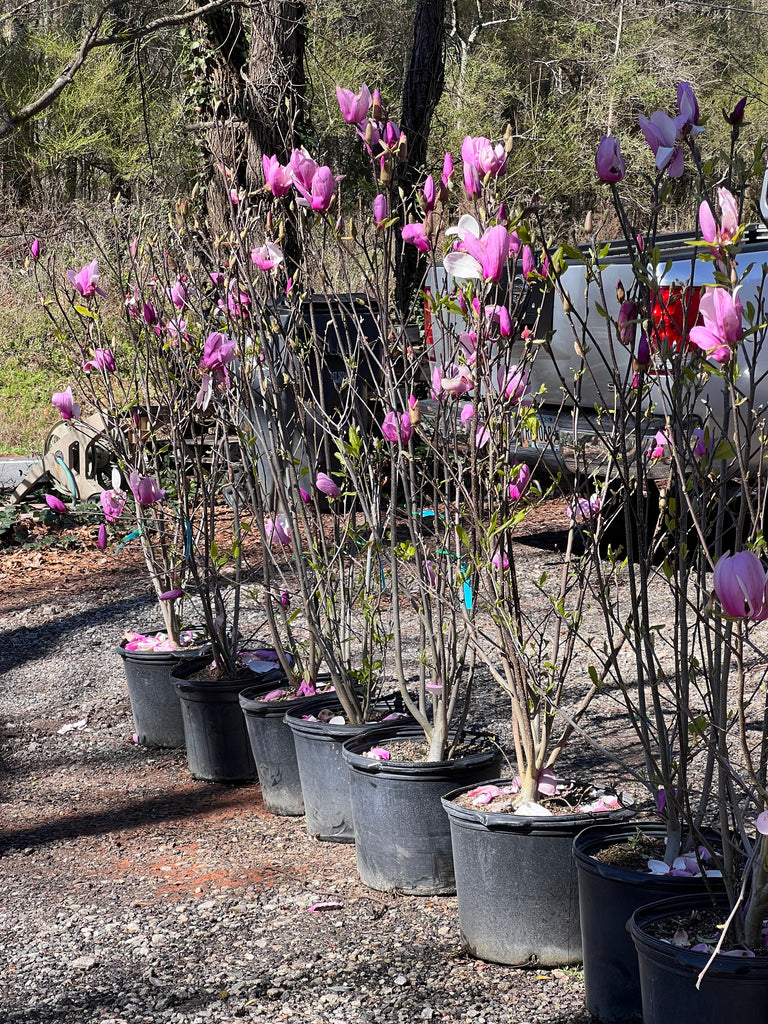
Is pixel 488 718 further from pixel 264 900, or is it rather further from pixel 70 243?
pixel 70 243

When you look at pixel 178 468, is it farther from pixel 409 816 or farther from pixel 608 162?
pixel 608 162

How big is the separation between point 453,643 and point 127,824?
1293mm

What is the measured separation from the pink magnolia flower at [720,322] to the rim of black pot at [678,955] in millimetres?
885

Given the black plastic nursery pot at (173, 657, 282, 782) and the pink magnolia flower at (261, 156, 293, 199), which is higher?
the pink magnolia flower at (261, 156, 293, 199)

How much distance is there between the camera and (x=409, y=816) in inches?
105

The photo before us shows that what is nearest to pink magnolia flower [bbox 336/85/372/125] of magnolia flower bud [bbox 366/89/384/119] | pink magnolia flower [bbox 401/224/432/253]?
magnolia flower bud [bbox 366/89/384/119]

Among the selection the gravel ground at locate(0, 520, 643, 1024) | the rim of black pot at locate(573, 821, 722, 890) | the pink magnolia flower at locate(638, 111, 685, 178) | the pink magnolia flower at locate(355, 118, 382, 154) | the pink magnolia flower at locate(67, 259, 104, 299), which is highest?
the pink magnolia flower at locate(355, 118, 382, 154)

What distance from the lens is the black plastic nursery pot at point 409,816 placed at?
2662 mm

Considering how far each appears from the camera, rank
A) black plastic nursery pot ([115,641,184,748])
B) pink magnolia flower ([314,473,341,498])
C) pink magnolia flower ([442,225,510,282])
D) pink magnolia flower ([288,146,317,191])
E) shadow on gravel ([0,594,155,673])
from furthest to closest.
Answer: shadow on gravel ([0,594,155,673]) → black plastic nursery pot ([115,641,184,748]) → pink magnolia flower ([314,473,341,498]) → pink magnolia flower ([288,146,317,191]) → pink magnolia flower ([442,225,510,282])

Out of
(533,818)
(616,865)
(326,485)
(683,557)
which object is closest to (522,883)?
(533,818)

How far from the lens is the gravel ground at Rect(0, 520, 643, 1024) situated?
2.29m

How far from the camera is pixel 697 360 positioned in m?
1.74

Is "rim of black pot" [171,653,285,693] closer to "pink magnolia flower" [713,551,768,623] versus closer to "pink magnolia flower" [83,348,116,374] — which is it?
"pink magnolia flower" [83,348,116,374]

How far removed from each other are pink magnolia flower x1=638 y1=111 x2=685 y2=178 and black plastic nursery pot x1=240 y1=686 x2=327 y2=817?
2033mm
